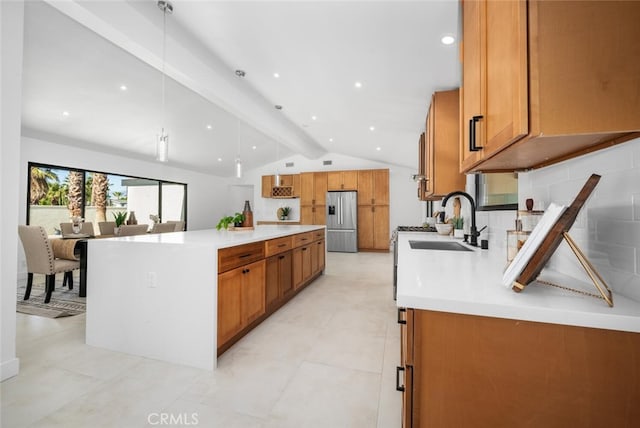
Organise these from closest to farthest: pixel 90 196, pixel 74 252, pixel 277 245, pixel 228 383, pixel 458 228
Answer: pixel 228 383 < pixel 458 228 < pixel 277 245 < pixel 74 252 < pixel 90 196

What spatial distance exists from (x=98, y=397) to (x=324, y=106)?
393cm

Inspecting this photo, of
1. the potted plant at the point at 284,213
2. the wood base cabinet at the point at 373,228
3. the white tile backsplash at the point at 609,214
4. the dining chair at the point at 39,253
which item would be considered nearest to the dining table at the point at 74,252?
the dining chair at the point at 39,253

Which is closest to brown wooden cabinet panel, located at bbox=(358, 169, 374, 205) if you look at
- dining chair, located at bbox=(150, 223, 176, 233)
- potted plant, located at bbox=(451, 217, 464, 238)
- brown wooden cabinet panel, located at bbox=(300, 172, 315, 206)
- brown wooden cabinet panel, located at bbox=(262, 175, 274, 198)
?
brown wooden cabinet panel, located at bbox=(300, 172, 315, 206)

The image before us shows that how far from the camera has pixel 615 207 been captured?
856 mm

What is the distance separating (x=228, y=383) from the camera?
1752mm

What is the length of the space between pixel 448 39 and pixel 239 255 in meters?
2.28

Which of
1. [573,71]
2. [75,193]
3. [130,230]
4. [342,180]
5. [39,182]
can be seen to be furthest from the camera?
[342,180]

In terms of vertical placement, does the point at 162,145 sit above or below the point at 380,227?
above

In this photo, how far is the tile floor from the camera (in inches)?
57.8

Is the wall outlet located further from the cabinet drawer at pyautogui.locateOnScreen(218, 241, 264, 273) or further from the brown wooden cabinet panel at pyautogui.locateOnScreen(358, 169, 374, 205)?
the brown wooden cabinet panel at pyautogui.locateOnScreen(358, 169, 374, 205)

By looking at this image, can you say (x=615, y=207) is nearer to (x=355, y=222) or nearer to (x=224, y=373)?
(x=224, y=373)

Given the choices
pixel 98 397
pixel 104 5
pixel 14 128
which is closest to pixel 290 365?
pixel 98 397

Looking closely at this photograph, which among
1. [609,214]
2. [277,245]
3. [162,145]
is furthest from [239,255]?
[609,214]

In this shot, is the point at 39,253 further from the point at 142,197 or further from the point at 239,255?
the point at 142,197
